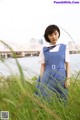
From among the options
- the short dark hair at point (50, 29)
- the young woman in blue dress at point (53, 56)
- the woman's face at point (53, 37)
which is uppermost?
the short dark hair at point (50, 29)

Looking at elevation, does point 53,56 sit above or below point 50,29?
below

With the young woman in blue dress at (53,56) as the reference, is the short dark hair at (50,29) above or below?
above

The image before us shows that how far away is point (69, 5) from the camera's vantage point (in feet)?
3.57

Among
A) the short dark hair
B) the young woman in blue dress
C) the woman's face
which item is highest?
the short dark hair

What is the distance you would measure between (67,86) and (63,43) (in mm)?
261

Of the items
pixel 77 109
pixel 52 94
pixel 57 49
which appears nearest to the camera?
pixel 77 109

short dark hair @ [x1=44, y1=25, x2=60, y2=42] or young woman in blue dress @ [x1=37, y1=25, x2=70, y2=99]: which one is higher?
short dark hair @ [x1=44, y1=25, x2=60, y2=42]

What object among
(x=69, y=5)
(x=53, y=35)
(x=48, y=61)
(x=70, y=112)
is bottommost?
(x=70, y=112)

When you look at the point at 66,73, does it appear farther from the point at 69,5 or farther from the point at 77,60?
the point at 69,5

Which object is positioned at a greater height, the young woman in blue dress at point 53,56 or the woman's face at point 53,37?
the woman's face at point 53,37

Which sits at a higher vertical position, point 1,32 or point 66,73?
point 1,32

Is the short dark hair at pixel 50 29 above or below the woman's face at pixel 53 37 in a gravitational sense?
above

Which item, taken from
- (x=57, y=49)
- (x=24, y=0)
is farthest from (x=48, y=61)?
(x=24, y=0)

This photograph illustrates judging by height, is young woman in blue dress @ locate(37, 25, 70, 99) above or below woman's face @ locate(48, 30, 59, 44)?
below
